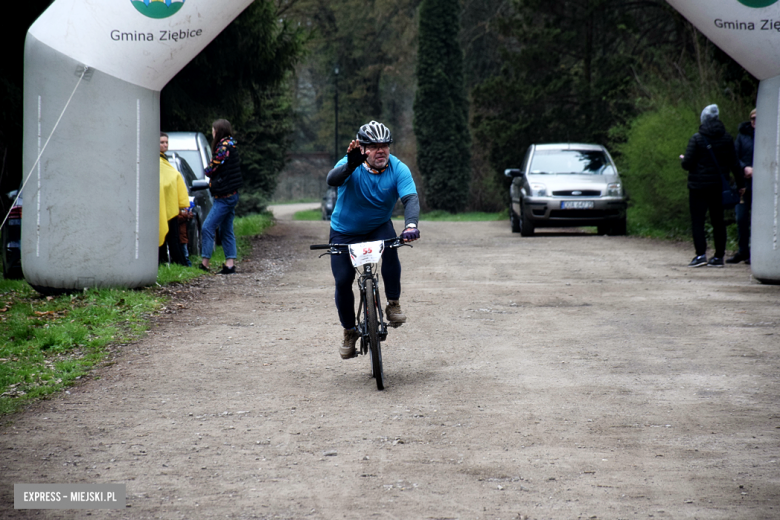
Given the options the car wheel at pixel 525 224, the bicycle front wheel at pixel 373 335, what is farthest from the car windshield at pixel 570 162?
the bicycle front wheel at pixel 373 335

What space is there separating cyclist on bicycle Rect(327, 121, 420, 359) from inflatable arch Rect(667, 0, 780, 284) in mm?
5238

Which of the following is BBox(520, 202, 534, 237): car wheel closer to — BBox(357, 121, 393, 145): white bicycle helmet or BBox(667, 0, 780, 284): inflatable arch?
BBox(667, 0, 780, 284): inflatable arch

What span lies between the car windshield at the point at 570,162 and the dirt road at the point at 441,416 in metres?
9.21

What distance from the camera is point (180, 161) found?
44.5ft

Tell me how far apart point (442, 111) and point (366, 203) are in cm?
4021

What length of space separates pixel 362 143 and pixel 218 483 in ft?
8.85

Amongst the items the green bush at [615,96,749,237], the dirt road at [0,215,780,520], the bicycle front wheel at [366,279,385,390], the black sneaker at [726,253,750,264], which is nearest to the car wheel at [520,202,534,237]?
the green bush at [615,96,749,237]

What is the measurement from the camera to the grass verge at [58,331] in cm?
620

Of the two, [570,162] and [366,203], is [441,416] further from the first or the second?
[570,162]

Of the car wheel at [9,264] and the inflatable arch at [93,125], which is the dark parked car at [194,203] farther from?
the inflatable arch at [93,125]

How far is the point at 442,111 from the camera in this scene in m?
45.8

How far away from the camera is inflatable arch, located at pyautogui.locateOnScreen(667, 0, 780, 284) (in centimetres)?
961

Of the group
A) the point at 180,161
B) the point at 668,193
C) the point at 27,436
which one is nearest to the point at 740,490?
the point at 27,436

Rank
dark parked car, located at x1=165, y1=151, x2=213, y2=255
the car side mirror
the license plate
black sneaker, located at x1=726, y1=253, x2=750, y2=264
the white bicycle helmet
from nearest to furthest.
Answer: the white bicycle helmet → the car side mirror → black sneaker, located at x1=726, y1=253, x2=750, y2=264 → dark parked car, located at x1=165, y1=151, x2=213, y2=255 → the license plate
